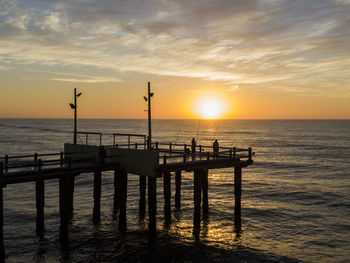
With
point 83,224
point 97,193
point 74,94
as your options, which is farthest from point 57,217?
point 74,94

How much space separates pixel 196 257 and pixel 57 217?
506 inches

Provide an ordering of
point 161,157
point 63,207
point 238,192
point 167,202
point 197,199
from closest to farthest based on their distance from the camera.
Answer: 1. point 63,207
2. point 197,199
3. point 161,157
4. point 238,192
5. point 167,202

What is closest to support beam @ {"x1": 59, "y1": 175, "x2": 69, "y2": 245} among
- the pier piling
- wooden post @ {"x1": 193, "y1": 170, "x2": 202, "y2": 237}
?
the pier piling

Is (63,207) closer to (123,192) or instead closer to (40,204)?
(40,204)

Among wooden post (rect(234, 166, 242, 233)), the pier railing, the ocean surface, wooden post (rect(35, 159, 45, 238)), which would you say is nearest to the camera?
the pier railing

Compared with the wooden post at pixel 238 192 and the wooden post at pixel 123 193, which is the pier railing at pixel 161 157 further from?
the wooden post at pixel 123 193

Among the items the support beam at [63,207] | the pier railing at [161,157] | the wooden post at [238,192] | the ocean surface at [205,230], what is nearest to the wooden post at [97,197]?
the ocean surface at [205,230]

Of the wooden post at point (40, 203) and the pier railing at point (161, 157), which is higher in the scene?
the pier railing at point (161, 157)

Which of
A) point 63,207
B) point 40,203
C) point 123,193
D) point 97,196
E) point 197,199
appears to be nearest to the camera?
point 63,207

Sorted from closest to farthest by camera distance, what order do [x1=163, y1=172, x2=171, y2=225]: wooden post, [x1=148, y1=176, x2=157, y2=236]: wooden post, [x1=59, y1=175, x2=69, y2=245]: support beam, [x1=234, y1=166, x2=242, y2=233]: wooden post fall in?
[x1=59, y1=175, x2=69, y2=245]: support beam → [x1=148, y1=176, x2=157, y2=236]: wooden post → [x1=234, y1=166, x2=242, y2=233]: wooden post → [x1=163, y1=172, x2=171, y2=225]: wooden post

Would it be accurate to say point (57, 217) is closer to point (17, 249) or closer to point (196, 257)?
point (17, 249)

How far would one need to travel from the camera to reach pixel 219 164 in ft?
76.2

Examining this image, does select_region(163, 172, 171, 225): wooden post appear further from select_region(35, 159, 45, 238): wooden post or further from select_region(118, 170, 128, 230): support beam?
select_region(35, 159, 45, 238): wooden post

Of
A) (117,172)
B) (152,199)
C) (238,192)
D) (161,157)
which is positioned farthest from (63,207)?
(238,192)
